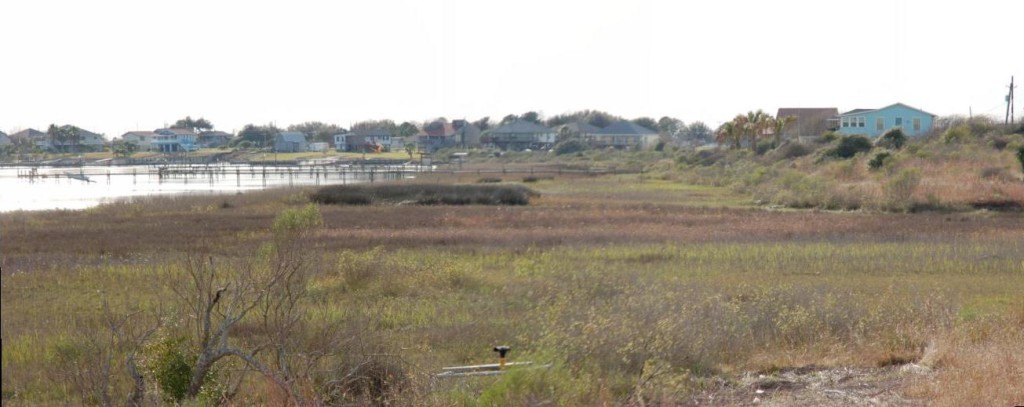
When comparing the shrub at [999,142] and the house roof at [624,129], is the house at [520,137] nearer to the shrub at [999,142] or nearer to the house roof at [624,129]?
the house roof at [624,129]

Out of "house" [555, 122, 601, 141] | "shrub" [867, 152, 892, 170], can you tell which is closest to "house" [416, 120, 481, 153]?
"house" [555, 122, 601, 141]

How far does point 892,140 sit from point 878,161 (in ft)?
55.4

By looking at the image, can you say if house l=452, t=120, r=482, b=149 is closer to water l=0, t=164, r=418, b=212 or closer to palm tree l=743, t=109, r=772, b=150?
water l=0, t=164, r=418, b=212

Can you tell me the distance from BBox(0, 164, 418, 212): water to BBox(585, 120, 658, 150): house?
179 feet

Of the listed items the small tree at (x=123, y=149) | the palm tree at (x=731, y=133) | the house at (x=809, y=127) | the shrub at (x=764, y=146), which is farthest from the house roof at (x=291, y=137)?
the shrub at (x=764, y=146)

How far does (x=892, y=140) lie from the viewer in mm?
69688

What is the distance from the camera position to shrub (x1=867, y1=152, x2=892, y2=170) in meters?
54.1

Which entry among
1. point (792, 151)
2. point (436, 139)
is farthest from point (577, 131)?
point (792, 151)

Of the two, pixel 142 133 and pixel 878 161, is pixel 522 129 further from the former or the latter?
pixel 878 161

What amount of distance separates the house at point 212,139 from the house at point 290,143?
1508 cm

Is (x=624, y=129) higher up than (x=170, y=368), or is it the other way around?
(x=624, y=129)

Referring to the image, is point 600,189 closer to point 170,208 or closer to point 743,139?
point 170,208

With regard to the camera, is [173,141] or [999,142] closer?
[999,142]

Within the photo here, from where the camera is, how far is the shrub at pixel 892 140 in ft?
225
